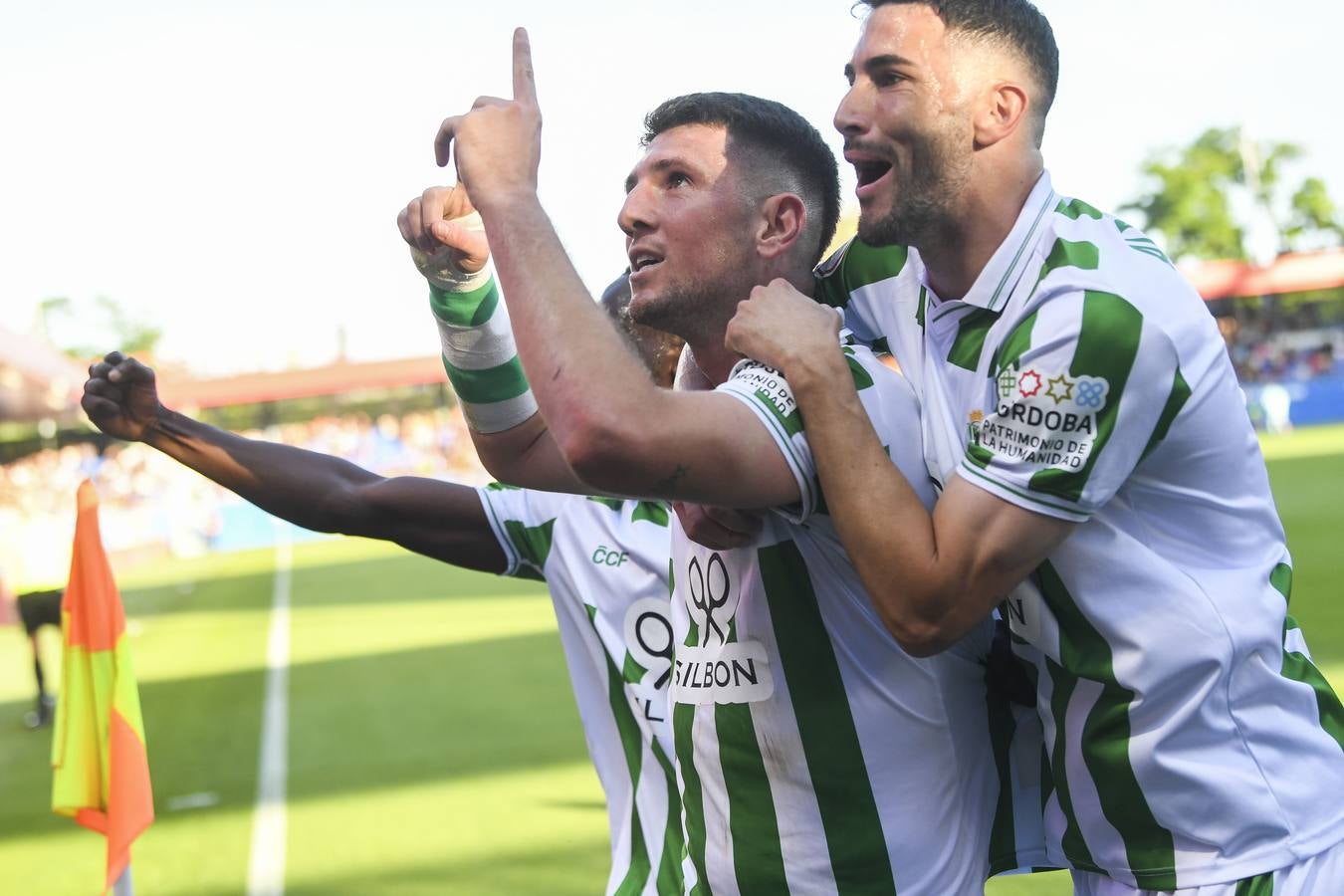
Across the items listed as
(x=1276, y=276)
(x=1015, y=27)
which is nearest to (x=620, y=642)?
(x=1015, y=27)

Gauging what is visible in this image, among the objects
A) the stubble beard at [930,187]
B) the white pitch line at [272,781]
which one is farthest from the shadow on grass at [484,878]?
the stubble beard at [930,187]

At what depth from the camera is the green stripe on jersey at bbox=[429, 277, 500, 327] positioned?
312cm

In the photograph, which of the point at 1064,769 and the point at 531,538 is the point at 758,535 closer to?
the point at 1064,769

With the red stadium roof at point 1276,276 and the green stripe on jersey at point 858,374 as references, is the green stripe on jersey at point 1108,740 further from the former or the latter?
the red stadium roof at point 1276,276

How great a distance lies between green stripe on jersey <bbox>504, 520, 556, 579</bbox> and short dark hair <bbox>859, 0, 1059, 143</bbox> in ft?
5.57

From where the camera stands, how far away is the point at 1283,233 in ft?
197

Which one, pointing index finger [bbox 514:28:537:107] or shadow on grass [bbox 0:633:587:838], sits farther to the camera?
shadow on grass [bbox 0:633:587:838]

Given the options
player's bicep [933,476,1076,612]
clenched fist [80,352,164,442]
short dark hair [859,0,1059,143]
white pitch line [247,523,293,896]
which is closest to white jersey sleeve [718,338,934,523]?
player's bicep [933,476,1076,612]

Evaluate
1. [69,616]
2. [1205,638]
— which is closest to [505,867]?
[69,616]

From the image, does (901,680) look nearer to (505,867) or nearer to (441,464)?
(505,867)

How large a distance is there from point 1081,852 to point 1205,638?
484 millimetres

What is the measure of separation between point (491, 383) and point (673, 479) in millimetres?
1189

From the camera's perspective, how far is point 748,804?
2492 millimetres

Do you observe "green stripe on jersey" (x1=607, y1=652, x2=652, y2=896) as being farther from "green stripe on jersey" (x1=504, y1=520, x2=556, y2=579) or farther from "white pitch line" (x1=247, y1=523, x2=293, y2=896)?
"white pitch line" (x1=247, y1=523, x2=293, y2=896)
